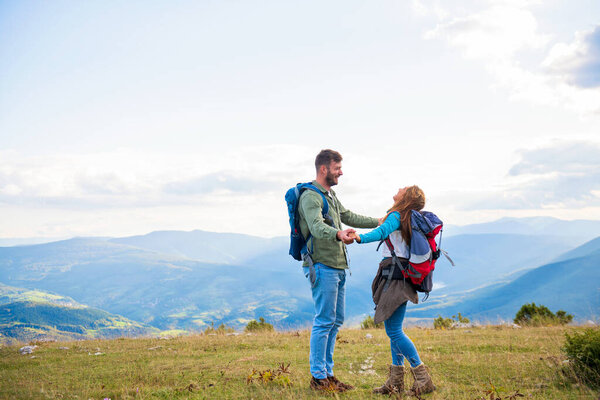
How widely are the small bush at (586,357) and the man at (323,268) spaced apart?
3.50 m

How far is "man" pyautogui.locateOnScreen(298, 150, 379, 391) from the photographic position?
5488 mm

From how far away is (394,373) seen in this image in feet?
18.2

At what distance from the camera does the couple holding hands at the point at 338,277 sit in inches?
205

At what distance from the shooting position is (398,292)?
17.1 feet

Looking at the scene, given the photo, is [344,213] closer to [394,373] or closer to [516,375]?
[394,373]

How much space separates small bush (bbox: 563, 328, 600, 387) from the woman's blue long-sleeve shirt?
11.9ft

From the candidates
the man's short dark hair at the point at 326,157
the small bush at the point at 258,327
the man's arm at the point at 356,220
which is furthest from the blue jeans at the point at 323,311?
the small bush at the point at 258,327

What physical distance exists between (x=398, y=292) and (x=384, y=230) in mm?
848

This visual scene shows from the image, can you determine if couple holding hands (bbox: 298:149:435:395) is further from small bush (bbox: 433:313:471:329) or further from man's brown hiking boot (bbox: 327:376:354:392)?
small bush (bbox: 433:313:471:329)

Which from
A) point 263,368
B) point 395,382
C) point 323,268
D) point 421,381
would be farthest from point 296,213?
point 263,368

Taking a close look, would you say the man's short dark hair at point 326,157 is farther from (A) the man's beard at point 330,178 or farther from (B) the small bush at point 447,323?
(B) the small bush at point 447,323

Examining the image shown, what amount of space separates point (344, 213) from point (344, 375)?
2.90 m

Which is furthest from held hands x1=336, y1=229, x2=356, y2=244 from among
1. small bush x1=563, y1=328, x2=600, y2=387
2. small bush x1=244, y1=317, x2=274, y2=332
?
small bush x1=244, y1=317, x2=274, y2=332

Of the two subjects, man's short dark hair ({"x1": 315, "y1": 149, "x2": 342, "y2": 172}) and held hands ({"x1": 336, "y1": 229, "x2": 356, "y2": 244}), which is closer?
held hands ({"x1": 336, "y1": 229, "x2": 356, "y2": 244})
